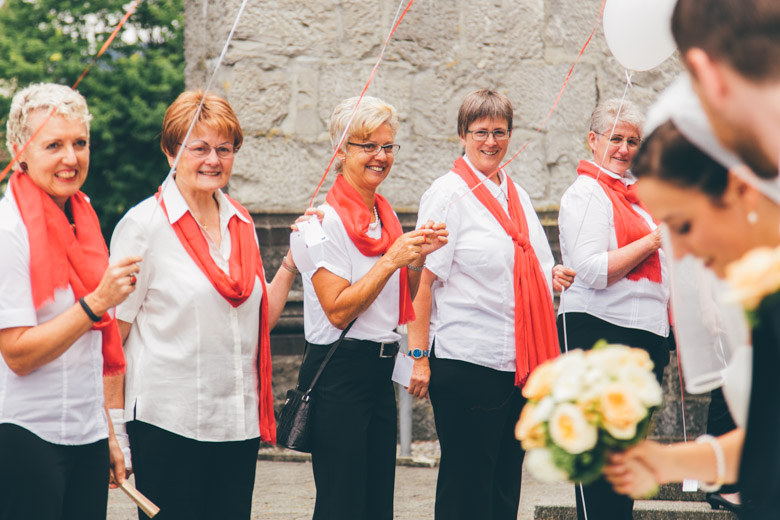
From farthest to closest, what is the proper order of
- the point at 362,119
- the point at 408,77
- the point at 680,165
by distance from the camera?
the point at 408,77 → the point at 362,119 → the point at 680,165

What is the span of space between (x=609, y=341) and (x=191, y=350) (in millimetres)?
1854

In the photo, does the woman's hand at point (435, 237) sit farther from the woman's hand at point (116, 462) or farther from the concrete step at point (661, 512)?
the concrete step at point (661, 512)

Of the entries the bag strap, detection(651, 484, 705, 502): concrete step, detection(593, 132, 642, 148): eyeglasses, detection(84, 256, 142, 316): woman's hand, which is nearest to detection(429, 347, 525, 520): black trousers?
the bag strap

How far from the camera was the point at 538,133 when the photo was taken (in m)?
7.36

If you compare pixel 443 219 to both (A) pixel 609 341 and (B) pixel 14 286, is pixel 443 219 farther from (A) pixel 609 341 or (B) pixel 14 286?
(B) pixel 14 286

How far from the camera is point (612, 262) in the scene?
4.44 meters

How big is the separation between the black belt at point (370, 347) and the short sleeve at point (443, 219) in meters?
0.38

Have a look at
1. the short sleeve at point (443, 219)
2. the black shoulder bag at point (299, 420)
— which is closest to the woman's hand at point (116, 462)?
the black shoulder bag at point (299, 420)

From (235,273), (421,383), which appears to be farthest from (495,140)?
(235,273)

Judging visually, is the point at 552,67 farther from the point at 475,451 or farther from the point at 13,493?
the point at 13,493

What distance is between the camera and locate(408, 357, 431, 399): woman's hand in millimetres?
4254

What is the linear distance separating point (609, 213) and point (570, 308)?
1.50ft

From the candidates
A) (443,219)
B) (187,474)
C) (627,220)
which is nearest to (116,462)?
(187,474)

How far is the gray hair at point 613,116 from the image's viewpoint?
15.4 feet
